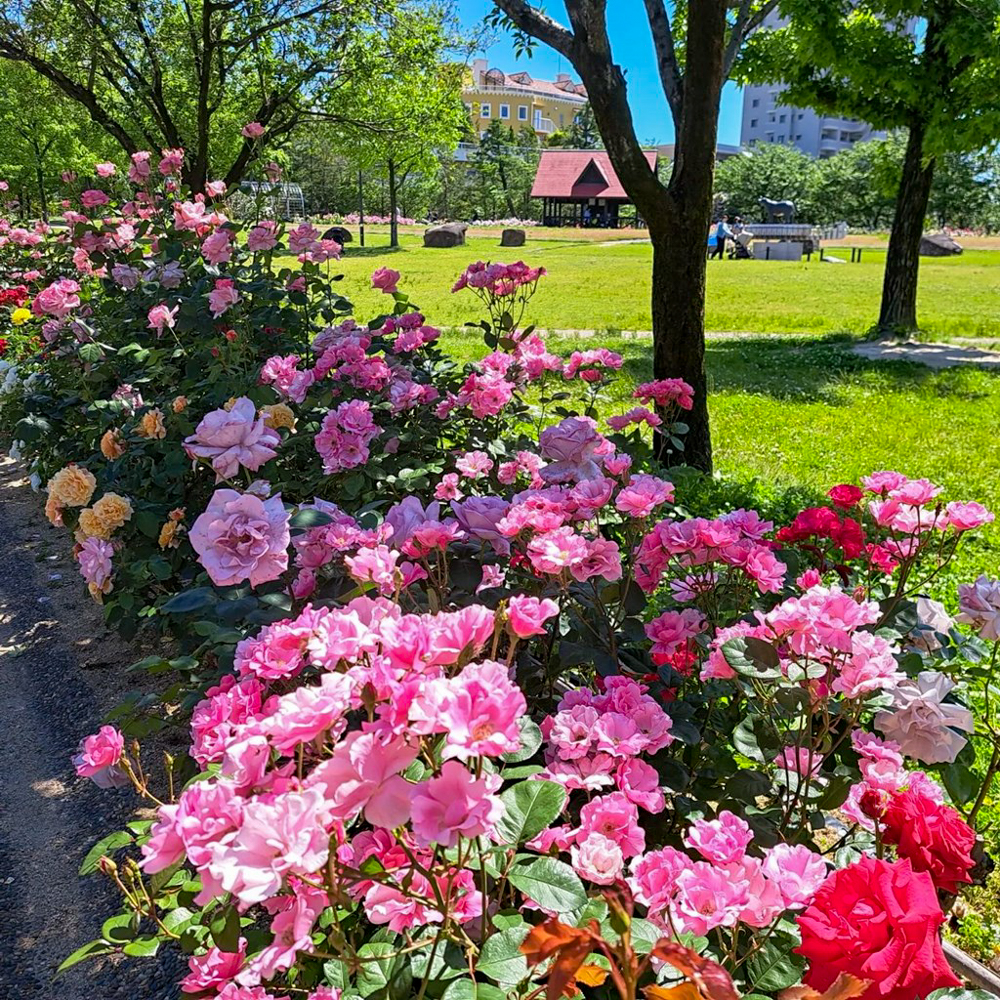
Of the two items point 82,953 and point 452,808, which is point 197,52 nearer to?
point 82,953

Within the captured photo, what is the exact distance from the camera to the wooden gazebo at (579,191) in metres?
46.5

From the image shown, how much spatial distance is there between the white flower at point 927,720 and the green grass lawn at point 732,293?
8959 mm

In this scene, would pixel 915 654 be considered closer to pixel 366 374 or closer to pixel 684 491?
pixel 366 374

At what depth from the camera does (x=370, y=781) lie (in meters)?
0.77

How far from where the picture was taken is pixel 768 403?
6.38 meters

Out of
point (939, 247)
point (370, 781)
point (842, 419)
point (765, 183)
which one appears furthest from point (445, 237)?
point (370, 781)

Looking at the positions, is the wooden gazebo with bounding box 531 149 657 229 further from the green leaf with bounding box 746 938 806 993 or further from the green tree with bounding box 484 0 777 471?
the green leaf with bounding box 746 938 806 993

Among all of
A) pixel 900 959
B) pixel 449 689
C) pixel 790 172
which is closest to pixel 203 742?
pixel 449 689

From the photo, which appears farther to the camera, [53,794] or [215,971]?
[53,794]

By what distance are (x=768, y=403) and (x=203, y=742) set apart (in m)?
5.91

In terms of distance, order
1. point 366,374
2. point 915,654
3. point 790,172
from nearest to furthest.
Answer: point 915,654, point 366,374, point 790,172

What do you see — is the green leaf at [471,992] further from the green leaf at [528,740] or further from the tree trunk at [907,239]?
the tree trunk at [907,239]

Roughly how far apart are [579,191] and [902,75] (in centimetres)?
4040

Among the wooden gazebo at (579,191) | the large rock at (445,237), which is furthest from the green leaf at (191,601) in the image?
the wooden gazebo at (579,191)
